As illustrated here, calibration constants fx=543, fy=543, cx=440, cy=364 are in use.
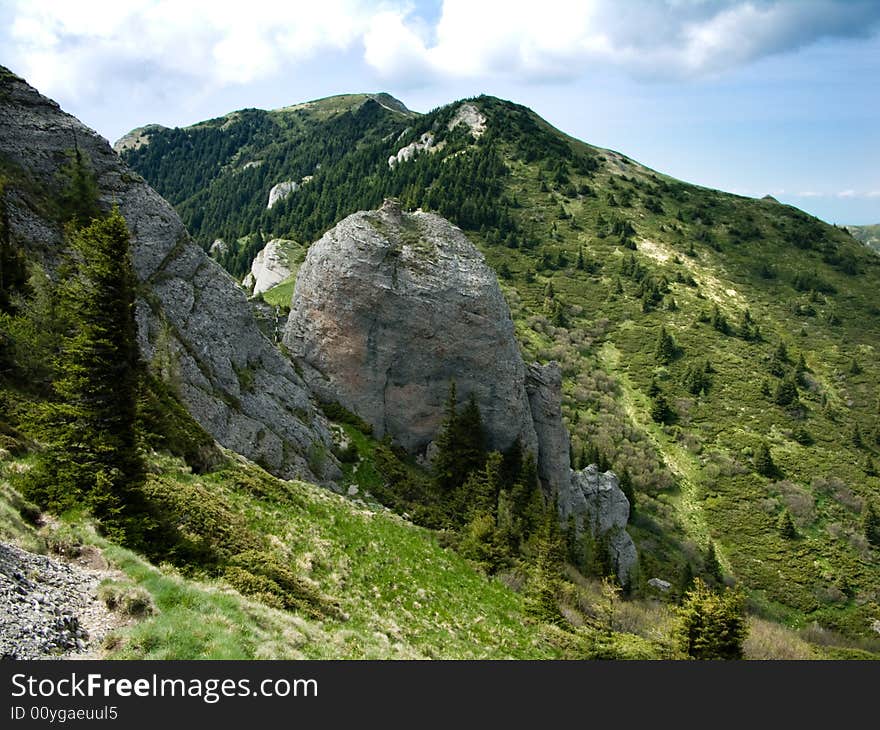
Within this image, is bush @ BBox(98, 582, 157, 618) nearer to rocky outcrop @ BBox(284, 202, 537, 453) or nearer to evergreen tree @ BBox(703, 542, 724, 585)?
rocky outcrop @ BBox(284, 202, 537, 453)

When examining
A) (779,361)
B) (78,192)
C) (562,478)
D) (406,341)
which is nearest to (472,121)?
(779,361)

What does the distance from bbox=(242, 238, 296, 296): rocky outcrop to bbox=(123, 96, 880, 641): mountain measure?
16.4m

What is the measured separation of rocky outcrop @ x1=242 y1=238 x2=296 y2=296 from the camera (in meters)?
105

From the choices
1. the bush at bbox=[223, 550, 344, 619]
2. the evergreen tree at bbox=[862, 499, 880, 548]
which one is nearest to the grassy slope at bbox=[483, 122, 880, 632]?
the evergreen tree at bbox=[862, 499, 880, 548]

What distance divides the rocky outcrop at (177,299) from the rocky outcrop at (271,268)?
6515cm

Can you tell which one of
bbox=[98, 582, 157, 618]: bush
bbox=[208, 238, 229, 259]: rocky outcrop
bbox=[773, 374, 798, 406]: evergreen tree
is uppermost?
bbox=[208, 238, 229, 259]: rocky outcrop

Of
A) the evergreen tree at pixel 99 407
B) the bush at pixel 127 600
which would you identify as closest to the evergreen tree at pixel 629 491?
the evergreen tree at pixel 99 407

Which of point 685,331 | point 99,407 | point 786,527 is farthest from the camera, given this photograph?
point 685,331

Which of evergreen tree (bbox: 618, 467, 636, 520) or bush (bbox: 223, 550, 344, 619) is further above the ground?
bush (bbox: 223, 550, 344, 619)

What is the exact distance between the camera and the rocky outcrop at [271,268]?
104688 millimetres

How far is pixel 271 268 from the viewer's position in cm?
10738

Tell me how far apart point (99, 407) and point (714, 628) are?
81.9ft

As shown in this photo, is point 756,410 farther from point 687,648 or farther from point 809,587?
point 687,648

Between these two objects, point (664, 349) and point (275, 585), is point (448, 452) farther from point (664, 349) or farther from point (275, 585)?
point (664, 349)
